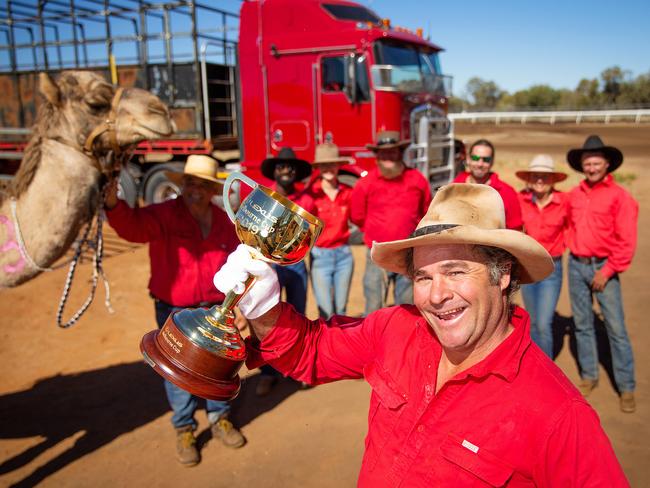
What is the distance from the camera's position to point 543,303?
4.22m

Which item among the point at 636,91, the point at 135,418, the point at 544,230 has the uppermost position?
the point at 636,91

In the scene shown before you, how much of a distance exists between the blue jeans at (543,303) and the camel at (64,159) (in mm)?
3106

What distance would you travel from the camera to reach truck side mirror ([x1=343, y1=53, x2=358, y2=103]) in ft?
27.8

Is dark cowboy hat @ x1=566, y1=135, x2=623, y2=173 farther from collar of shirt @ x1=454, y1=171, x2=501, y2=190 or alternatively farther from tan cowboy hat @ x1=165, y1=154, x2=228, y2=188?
tan cowboy hat @ x1=165, y1=154, x2=228, y2=188

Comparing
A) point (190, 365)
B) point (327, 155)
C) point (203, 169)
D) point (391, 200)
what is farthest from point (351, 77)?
point (190, 365)

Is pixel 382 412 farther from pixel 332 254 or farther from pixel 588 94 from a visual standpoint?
pixel 588 94

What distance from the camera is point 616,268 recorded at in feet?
13.3

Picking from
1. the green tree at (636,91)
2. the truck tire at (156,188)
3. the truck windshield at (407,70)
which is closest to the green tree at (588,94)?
the green tree at (636,91)

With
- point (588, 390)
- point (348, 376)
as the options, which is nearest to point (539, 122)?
point (588, 390)

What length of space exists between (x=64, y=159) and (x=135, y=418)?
7.59 ft

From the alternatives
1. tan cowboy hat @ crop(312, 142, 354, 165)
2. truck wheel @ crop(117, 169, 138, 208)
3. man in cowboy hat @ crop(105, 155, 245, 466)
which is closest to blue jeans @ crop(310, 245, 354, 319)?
tan cowboy hat @ crop(312, 142, 354, 165)

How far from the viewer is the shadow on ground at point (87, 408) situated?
3832 millimetres

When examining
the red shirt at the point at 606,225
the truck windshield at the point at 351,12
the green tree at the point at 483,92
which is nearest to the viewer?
the red shirt at the point at 606,225

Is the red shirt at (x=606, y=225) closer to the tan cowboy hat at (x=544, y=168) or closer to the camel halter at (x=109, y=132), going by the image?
the tan cowboy hat at (x=544, y=168)
